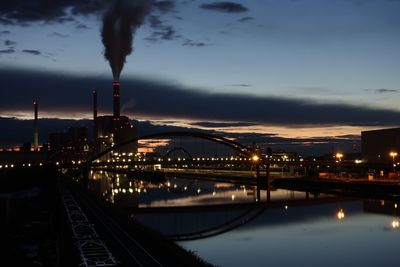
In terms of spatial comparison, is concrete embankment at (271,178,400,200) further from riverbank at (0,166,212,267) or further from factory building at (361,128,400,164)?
riverbank at (0,166,212,267)

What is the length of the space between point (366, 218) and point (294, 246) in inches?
524

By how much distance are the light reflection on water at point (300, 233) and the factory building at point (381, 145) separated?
4352cm

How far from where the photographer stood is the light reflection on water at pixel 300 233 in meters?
23.6

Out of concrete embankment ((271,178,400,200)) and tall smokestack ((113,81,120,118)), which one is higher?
tall smokestack ((113,81,120,118))

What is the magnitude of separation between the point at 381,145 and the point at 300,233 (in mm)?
66444

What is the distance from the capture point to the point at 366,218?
3794 cm

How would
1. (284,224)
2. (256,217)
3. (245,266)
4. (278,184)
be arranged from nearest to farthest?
(245,266), (284,224), (256,217), (278,184)

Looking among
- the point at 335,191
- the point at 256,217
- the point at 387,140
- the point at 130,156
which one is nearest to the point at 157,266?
the point at 256,217

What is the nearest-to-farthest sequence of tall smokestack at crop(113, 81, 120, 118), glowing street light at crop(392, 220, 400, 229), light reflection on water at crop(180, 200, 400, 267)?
1. light reflection on water at crop(180, 200, 400, 267)
2. glowing street light at crop(392, 220, 400, 229)
3. tall smokestack at crop(113, 81, 120, 118)

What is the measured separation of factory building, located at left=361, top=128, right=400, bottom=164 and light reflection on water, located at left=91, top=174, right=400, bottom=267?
43.5 m

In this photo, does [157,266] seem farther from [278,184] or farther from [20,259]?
[278,184]

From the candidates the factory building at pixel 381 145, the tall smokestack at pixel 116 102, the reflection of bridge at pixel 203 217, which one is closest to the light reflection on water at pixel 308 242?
the reflection of bridge at pixel 203 217

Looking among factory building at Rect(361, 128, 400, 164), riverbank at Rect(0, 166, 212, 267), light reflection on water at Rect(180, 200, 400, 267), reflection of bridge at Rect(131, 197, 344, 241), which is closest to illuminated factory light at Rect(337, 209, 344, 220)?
light reflection on water at Rect(180, 200, 400, 267)

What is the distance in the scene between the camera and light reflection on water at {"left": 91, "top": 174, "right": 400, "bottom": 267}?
23562 mm
